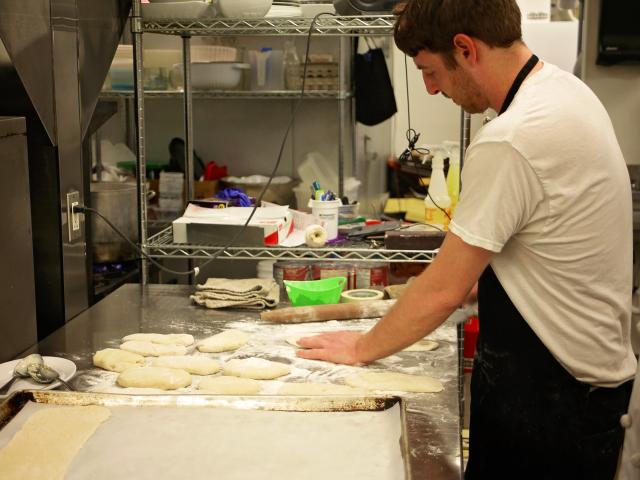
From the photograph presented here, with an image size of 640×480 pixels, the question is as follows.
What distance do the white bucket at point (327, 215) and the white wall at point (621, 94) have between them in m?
2.27

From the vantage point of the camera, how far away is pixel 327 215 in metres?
2.68

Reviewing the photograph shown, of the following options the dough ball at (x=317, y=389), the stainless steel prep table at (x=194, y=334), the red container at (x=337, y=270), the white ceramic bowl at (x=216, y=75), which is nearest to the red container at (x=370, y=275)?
the red container at (x=337, y=270)

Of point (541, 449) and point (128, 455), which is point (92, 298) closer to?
point (128, 455)

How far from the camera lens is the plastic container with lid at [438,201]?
276cm

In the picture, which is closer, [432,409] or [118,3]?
[432,409]

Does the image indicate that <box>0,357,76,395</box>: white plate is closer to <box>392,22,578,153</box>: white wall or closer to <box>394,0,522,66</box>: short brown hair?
<box>394,0,522,66</box>: short brown hair

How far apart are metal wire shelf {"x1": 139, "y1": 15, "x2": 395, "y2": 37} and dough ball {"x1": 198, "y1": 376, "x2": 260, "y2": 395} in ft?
3.66

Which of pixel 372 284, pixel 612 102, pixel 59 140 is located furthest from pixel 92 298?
pixel 612 102

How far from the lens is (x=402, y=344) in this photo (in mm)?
1814

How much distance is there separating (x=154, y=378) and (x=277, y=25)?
1.18m

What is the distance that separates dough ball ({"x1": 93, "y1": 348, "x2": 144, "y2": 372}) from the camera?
193cm

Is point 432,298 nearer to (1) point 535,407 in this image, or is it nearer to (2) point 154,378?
(1) point 535,407

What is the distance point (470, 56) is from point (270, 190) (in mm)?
2735

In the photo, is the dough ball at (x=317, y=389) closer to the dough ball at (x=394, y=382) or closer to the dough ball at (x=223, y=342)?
the dough ball at (x=394, y=382)
